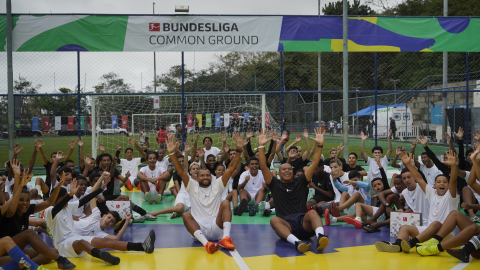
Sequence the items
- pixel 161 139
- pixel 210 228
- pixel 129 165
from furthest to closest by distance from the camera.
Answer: pixel 161 139
pixel 129 165
pixel 210 228

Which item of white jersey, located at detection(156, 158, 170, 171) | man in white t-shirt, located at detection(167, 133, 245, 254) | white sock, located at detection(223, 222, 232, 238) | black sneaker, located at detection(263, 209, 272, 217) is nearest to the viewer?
white sock, located at detection(223, 222, 232, 238)

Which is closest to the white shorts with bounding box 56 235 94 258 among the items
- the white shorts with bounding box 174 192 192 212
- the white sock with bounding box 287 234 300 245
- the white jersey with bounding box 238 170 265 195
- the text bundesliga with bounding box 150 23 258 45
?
the white sock with bounding box 287 234 300 245

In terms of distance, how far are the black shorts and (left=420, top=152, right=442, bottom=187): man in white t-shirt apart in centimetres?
437

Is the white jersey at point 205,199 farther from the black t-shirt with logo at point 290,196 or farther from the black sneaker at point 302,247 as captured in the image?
the black sneaker at point 302,247

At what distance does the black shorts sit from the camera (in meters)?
7.11

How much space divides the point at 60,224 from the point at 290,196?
3.65 m

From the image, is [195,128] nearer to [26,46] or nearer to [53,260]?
[26,46]

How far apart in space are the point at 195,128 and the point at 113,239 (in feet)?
41.8

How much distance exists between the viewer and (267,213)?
962 cm

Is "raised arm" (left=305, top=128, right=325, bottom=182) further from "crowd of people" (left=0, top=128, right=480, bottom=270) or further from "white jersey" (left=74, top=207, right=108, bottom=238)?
"white jersey" (left=74, top=207, right=108, bottom=238)

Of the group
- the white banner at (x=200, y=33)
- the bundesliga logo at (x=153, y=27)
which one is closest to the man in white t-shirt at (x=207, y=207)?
the white banner at (x=200, y=33)

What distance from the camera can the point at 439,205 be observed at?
Answer: 6.75 meters

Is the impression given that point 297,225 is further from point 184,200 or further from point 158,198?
point 158,198

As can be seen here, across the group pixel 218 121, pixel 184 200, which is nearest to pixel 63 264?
pixel 184 200
